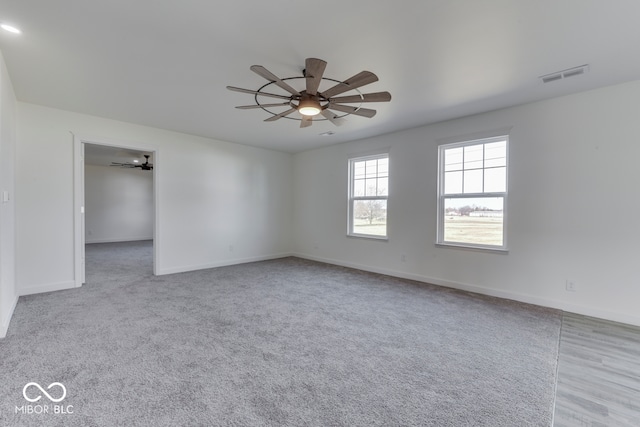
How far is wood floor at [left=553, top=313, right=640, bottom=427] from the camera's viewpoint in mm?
1725

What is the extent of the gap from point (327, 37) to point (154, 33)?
1.42 meters

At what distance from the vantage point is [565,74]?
9.51 feet

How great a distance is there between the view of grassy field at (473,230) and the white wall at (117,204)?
9.31 meters

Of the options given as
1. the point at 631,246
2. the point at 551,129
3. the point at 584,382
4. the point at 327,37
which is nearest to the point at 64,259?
the point at 327,37

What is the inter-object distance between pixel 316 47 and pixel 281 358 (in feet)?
8.69

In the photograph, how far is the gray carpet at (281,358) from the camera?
5.58 ft

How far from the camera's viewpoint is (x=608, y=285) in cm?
320

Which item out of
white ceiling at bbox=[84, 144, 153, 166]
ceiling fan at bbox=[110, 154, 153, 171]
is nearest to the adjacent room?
white ceiling at bbox=[84, 144, 153, 166]

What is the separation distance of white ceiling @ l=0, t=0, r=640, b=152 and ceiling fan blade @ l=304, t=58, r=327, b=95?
34 centimetres

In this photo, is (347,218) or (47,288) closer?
(47,288)

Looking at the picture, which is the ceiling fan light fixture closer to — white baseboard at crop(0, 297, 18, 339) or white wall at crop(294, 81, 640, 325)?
white wall at crop(294, 81, 640, 325)

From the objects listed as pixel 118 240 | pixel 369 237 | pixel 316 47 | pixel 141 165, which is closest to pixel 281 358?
pixel 316 47

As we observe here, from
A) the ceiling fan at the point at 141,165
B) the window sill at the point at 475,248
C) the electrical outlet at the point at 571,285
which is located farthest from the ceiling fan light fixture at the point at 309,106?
the ceiling fan at the point at 141,165

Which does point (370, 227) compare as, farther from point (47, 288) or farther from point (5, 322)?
point (47, 288)
